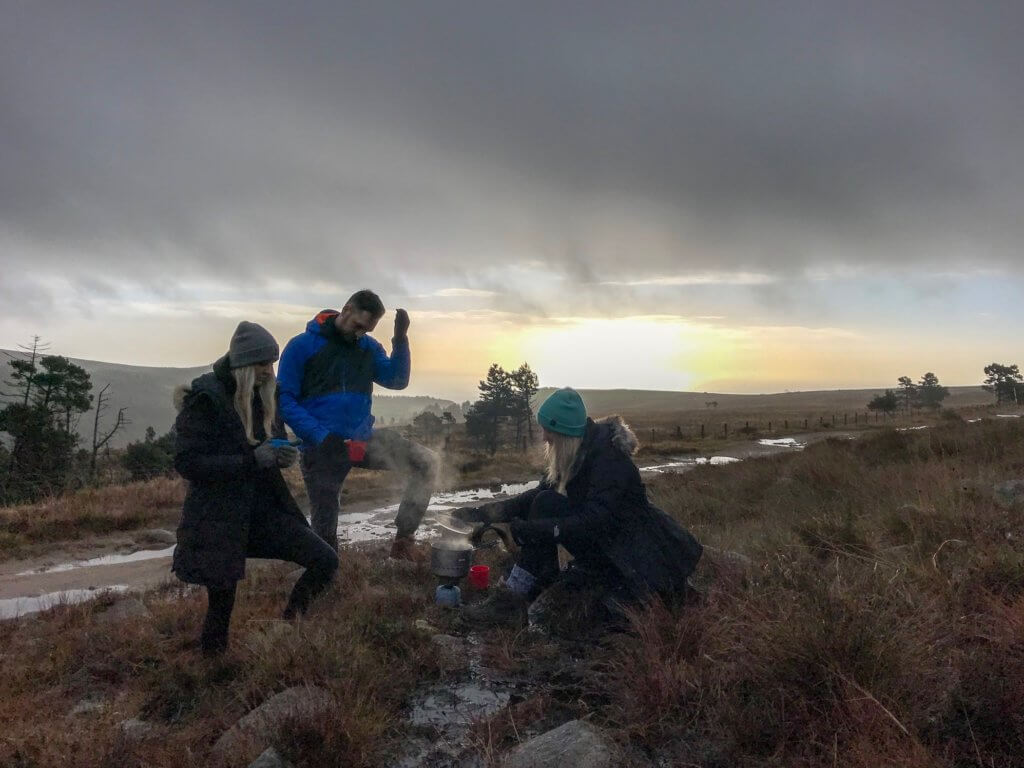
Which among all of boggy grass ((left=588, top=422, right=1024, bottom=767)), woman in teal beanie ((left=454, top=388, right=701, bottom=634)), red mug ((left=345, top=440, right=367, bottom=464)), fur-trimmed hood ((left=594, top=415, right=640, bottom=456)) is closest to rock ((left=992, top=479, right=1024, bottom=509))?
boggy grass ((left=588, top=422, right=1024, bottom=767))

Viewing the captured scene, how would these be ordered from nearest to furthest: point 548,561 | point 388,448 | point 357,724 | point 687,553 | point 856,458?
point 357,724, point 687,553, point 548,561, point 388,448, point 856,458

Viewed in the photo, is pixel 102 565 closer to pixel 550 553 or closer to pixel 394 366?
pixel 394 366

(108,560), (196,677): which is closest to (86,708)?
(196,677)

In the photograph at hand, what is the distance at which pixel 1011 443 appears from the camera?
10.6 metres

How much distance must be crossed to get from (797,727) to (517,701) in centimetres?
137

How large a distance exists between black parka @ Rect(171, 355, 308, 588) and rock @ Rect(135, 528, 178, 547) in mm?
6989

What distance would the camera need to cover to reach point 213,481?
3.58 m

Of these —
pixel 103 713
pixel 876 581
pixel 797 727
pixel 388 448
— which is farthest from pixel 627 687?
pixel 388 448

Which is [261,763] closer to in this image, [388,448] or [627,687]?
[627,687]

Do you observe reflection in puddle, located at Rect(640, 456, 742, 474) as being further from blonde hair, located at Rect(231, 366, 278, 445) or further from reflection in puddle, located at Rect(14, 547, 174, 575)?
blonde hair, located at Rect(231, 366, 278, 445)

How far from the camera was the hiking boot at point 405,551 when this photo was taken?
6.25 m

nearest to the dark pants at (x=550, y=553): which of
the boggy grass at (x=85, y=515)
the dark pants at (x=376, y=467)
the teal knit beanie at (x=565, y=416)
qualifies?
the teal knit beanie at (x=565, y=416)

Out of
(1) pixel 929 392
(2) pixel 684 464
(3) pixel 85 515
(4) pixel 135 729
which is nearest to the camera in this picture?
(4) pixel 135 729

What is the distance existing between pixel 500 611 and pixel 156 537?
7.24 m
